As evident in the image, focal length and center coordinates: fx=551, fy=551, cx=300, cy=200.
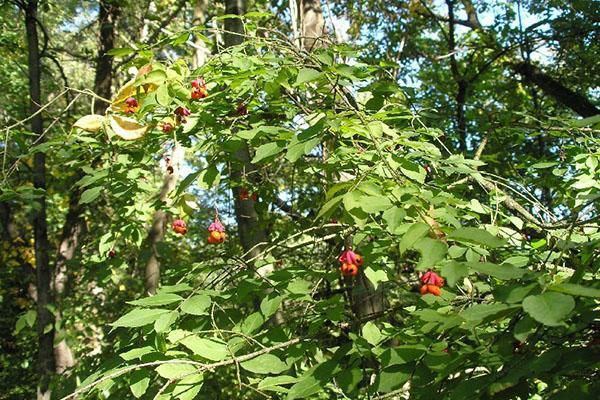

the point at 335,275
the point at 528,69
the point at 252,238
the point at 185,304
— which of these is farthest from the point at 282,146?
the point at 528,69

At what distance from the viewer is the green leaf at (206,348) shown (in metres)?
1.40

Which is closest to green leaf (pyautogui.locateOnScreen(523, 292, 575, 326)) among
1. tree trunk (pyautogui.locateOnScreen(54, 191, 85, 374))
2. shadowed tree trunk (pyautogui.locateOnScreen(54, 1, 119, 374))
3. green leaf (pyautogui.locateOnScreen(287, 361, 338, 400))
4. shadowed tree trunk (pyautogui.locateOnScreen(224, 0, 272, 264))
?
green leaf (pyautogui.locateOnScreen(287, 361, 338, 400))

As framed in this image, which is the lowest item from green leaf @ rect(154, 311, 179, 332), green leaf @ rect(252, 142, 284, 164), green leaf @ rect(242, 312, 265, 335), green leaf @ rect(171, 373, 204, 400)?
green leaf @ rect(171, 373, 204, 400)

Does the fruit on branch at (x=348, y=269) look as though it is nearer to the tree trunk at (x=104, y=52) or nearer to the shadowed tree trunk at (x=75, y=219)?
the shadowed tree trunk at (x=75, y=219)

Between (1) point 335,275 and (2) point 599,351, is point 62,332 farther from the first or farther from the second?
(2) point 599,351

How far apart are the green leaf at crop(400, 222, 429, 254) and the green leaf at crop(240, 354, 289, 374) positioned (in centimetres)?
52

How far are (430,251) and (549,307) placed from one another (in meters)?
0.30

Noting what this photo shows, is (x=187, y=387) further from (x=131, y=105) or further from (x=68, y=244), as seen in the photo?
(x=68, y=244)

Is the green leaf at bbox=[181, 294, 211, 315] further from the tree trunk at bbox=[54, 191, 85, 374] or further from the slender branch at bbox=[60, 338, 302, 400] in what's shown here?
the tree trunk at bbox=[54, 191, 85, 374]

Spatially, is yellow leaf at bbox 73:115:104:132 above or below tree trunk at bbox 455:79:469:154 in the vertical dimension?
below

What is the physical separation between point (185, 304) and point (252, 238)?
2.07 metres

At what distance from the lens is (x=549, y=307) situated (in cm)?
83

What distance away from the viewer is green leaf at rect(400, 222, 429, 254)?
113 centimetres

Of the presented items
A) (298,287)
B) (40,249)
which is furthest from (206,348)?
(40,249)
